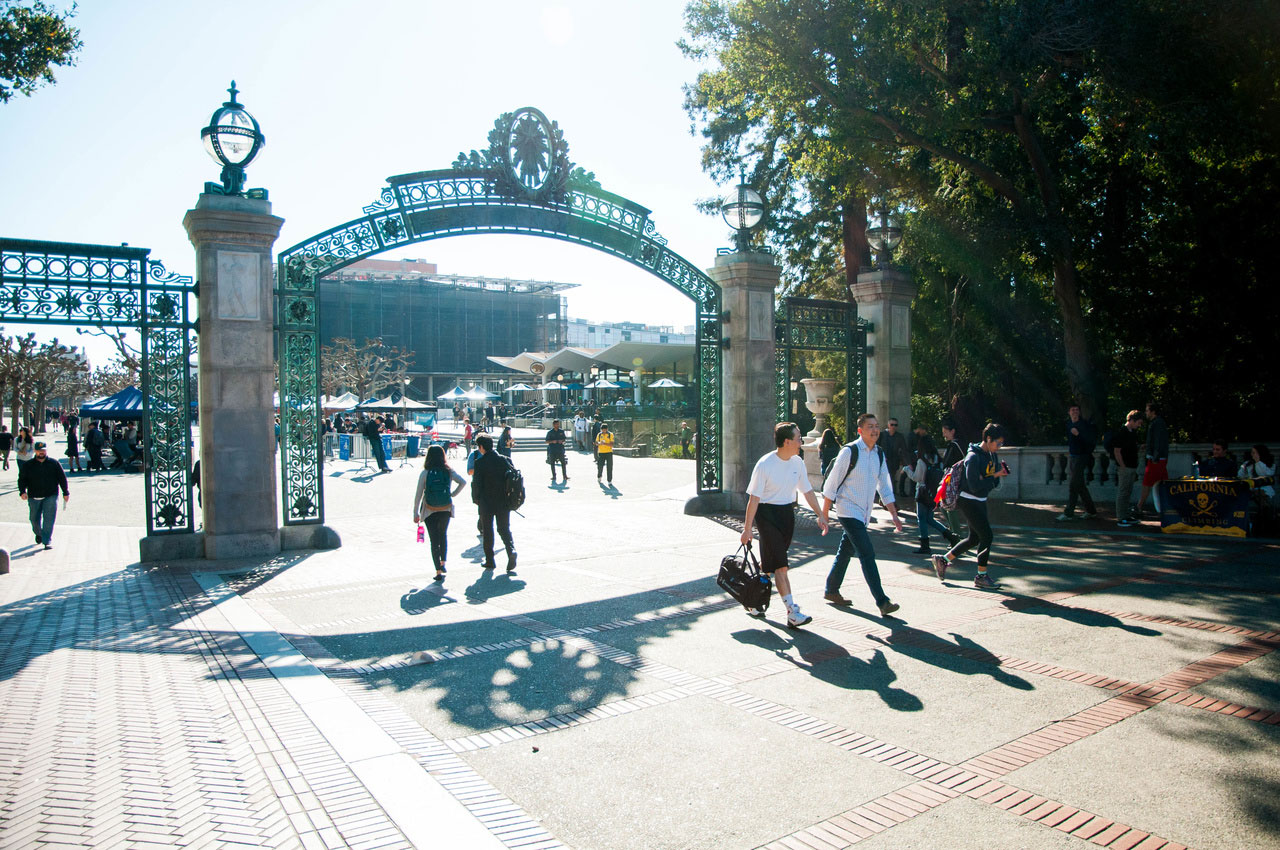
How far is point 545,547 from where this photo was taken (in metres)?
11.5

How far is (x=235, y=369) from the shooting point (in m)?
10.4

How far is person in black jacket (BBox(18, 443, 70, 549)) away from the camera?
1176cm

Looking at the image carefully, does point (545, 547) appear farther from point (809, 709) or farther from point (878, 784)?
point (878, 784)

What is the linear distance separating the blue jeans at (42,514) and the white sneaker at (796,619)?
10578mm

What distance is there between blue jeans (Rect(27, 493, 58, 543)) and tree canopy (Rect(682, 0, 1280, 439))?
12.6m

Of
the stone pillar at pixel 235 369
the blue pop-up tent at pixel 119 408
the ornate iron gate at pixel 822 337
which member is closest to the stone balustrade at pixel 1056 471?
the ornate iron gate at pixel 822 337

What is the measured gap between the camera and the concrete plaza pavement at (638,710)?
3.64 metres

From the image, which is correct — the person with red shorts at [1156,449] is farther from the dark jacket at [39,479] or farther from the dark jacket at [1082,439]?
the dark jacket at [39,479]

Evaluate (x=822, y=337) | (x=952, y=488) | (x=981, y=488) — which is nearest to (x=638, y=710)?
(x=981, y=488)

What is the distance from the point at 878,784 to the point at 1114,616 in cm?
413

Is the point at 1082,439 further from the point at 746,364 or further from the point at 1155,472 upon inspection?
the point at 746,364

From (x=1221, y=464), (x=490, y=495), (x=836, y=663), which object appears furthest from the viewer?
(x=1221, y=464)

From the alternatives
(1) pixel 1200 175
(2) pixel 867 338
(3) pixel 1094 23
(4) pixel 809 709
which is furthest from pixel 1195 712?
(1) pixel 1200 175

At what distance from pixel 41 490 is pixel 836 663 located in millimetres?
11325
